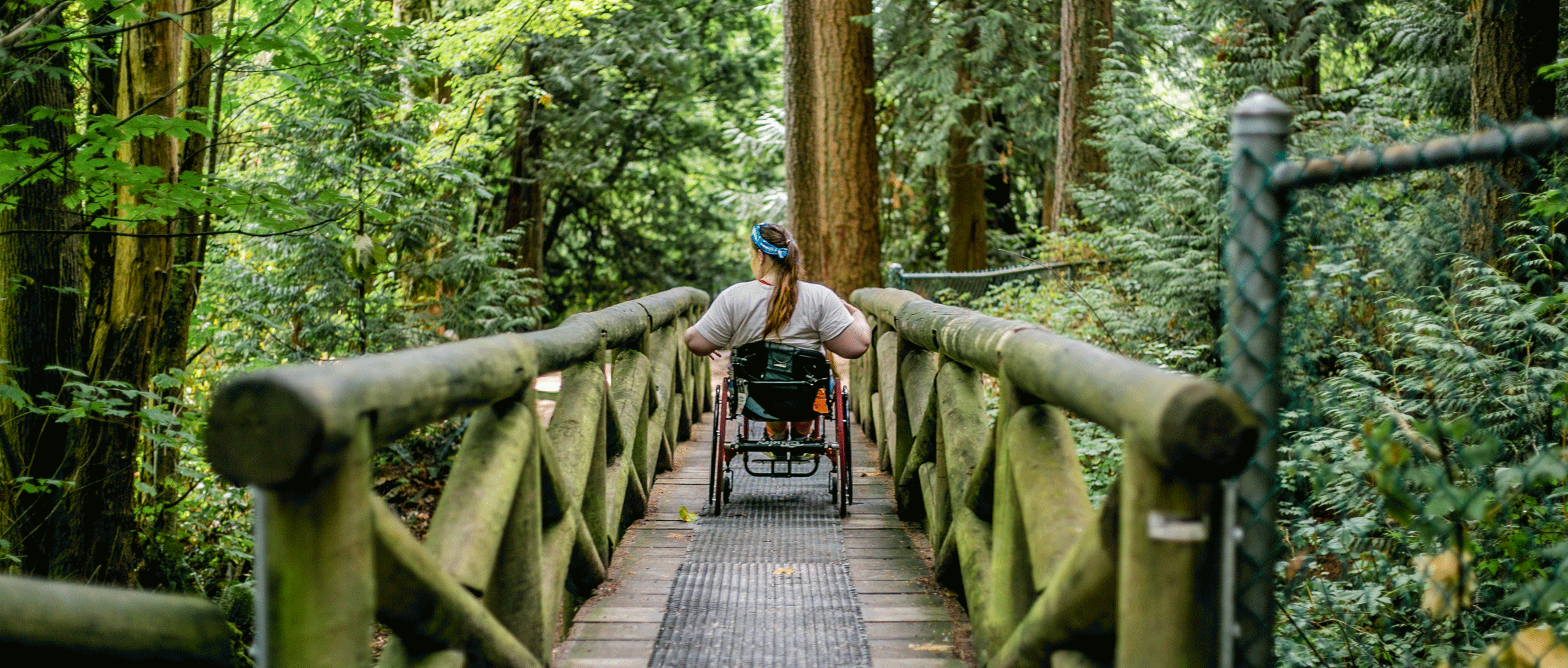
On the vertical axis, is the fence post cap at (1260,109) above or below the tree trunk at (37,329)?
above

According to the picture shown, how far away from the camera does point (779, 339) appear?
18.2 ft

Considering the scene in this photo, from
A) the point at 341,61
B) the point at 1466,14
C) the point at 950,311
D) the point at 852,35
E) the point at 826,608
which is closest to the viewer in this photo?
the point at 826,608

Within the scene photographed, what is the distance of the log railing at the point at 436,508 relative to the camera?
1.65 m

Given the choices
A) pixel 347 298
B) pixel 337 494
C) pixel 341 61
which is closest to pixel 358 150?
pixel 347 298

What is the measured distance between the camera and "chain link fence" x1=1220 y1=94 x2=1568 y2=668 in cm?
203

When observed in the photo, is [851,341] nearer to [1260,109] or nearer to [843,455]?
[843,455]

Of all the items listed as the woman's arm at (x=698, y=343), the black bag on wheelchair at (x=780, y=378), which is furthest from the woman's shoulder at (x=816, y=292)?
the woman's arm at (x=698, y=343)

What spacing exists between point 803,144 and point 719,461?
275 inches

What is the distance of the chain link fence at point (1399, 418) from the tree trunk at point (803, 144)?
5.47 meters

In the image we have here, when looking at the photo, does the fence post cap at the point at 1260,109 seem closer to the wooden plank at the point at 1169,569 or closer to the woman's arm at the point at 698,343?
the wooden plank at the point at 1169,569

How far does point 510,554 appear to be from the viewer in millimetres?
2754

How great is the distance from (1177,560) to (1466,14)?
9710 millimetres

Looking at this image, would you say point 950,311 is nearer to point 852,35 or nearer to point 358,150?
point 358,150

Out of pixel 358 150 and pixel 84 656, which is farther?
pixel 358 150
